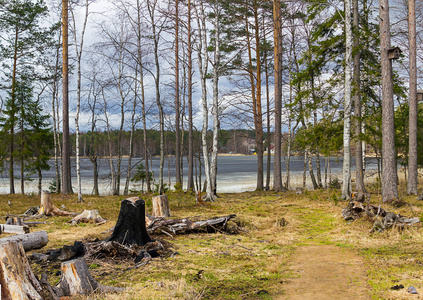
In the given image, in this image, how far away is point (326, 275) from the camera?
4.71m

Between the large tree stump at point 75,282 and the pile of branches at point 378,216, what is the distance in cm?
608

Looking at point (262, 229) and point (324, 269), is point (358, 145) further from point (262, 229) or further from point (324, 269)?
point (324, 269)

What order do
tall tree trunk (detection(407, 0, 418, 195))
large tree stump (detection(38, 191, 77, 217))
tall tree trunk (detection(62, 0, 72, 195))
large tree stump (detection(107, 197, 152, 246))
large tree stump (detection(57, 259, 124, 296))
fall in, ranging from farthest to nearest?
tall tree trunk (detection(62, 0, 72, 195)) → tall tree trunk (detection(407, 0, 418, 195)) → large tree stump (detection(38, 191, 77, 217)) → large tree stump (detection(107, 197, 152, 246)) → large tree stump (detection(57, 259, 124, 296))

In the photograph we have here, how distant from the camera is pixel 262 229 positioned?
8.20 metres

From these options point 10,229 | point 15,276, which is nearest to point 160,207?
point 10,229

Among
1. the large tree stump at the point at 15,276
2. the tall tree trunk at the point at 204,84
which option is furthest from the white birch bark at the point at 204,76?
the large tree stump at the point at 15,276

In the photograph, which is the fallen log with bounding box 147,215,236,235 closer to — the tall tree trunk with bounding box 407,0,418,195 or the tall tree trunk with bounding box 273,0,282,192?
the tall tree trunk with bounding box 407,0,418,195

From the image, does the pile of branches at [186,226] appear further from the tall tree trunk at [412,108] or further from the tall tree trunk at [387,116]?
the tall tree trunk at [412,108]

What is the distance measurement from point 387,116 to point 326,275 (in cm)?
832

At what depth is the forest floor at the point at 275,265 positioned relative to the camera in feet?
13.5

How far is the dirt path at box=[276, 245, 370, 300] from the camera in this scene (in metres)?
4.03

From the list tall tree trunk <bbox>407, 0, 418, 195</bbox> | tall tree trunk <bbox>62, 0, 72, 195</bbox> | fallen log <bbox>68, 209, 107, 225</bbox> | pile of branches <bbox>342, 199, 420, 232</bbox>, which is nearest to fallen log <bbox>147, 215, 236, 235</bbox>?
fallen log <bbox>68, 209, 107, 225</bbox>

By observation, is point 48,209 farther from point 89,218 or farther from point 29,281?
point 29,281

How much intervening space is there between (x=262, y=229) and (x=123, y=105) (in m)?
19.0
